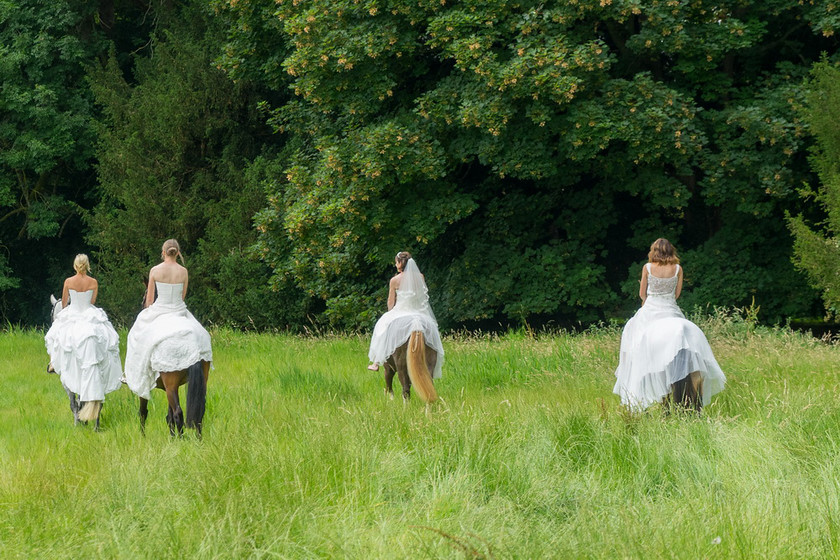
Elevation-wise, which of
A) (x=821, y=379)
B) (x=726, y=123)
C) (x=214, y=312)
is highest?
(x=726, y=123)

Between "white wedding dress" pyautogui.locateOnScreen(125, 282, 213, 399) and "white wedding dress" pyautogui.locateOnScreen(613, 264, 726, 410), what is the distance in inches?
154

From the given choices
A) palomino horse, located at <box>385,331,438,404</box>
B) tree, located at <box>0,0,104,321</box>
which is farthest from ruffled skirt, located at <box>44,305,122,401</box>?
tree, located at <box>0,0,104,321</box>

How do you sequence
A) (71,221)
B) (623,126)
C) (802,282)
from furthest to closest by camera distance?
(71,221)
(802,282)
(623,126)

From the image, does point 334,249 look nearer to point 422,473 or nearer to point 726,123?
point 726,123

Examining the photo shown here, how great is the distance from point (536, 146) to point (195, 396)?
10989 millimetres

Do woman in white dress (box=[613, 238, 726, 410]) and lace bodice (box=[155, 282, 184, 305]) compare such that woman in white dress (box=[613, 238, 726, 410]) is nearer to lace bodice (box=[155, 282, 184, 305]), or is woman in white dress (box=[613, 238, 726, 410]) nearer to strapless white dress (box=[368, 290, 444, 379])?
strapless white dress (box=[368, 290, 444, 379])

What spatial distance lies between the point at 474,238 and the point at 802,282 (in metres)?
7.07

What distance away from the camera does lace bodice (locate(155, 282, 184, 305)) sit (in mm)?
8719

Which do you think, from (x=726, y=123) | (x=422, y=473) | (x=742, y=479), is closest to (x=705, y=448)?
(x=742, y=479)

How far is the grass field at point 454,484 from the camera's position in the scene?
4578 mm

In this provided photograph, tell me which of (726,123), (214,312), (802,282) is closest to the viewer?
(726,123)

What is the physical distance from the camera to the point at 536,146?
699 inches

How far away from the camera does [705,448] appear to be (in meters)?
6.41

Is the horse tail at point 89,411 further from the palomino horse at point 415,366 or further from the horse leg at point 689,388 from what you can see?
the horse leg at point 689,388
